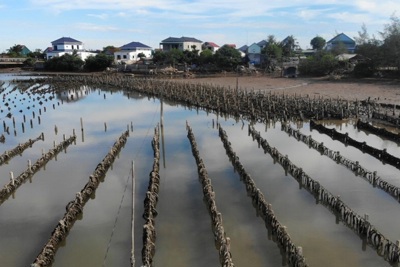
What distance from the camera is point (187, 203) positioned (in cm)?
2066

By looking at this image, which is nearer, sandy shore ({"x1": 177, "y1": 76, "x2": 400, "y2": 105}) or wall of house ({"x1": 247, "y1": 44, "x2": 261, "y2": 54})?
sandy shore ({"x1": 177, "y1": 76, "x2": 400, "y2": 105})

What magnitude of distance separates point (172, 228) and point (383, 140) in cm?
2258

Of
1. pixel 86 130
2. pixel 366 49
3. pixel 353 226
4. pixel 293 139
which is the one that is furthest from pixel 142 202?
pixel 366 49

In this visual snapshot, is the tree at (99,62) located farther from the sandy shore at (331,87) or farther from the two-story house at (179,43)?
the sandy shore at (331,87)

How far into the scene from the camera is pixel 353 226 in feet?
57.6

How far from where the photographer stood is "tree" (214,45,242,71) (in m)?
94.2

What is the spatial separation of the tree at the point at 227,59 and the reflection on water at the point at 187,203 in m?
58.6

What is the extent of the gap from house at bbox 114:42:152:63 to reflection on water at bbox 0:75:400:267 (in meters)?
88.3

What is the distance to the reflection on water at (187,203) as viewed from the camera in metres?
16.1

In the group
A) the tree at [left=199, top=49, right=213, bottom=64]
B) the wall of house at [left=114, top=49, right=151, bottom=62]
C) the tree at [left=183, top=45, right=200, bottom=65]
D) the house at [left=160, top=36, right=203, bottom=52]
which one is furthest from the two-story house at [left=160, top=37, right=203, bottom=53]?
the tree at [left=199, top=49, right=213, bottom=64]

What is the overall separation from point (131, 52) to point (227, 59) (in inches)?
1615

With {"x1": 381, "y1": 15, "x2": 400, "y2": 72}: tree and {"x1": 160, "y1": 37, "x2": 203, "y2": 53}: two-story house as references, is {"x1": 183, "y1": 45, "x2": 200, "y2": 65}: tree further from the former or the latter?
{"x1": 381, "y1": 15, "x2": 400, "y2": 72}: tree

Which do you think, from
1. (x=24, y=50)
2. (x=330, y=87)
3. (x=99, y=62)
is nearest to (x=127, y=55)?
(x=99, y=62)

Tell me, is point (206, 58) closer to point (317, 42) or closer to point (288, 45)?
point (288, 45)
